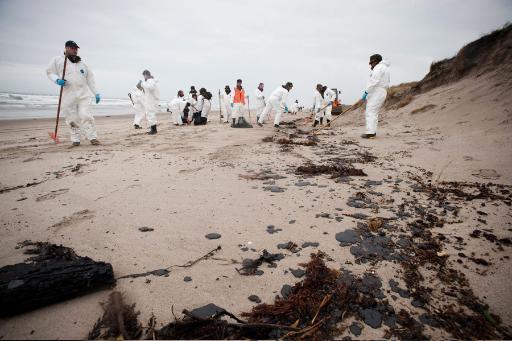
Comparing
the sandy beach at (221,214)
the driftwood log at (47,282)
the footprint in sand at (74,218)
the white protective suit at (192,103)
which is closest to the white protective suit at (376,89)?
the sandy beach at (221,214)

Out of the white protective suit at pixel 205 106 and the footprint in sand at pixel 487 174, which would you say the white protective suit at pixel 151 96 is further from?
the footprint in sand at pixel 487 174

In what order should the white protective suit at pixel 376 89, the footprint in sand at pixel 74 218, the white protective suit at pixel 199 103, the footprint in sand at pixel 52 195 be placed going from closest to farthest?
the footprint in sand at pixel 74 218 < the footprint in sand at pixel 52 195 < the white protective suit at pixel 376 89 < the white protective suit at pixel 199 103

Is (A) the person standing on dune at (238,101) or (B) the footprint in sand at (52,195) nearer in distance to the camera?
(B) the footprint in sand at (52,195)

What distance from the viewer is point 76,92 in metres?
5.88

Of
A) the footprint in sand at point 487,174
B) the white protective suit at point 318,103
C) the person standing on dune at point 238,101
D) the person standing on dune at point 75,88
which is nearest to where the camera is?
the footprint in sand at point 487,174

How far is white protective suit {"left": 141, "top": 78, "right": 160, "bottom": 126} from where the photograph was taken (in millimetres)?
8375

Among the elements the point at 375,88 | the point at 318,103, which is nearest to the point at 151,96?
the point at 375,88

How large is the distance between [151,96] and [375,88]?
22.7 ft

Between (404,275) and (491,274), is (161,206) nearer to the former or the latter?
(404,275)

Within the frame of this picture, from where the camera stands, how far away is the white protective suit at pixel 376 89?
22.5 ft

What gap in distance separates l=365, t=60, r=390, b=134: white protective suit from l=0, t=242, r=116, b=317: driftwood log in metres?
7.32

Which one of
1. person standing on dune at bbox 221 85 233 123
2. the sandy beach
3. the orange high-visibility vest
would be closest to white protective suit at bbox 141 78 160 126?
the sandy beach

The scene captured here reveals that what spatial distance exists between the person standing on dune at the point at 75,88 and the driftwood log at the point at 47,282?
217 inches

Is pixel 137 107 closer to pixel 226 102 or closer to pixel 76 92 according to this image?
pixel 226 102
